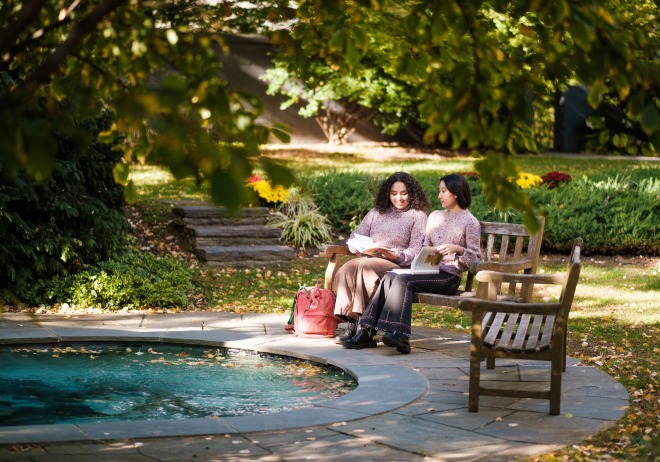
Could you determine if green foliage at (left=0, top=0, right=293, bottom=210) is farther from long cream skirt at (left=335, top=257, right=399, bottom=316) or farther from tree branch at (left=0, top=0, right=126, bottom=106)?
long cream skirt at (left=335, top=257, right=399, bottom=316)

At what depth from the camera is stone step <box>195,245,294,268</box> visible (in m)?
11.8

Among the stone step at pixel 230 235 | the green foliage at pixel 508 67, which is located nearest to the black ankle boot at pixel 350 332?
the green foliage at pixel 508 67

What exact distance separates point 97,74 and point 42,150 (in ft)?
7.52

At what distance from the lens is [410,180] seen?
26.2 ft

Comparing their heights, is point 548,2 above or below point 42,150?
above

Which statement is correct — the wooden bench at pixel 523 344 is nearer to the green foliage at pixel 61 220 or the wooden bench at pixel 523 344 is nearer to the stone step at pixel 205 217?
the green foliage at pixel 61 220

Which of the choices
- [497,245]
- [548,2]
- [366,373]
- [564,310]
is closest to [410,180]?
[366,373]

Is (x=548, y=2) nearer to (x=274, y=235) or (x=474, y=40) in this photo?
(x=474, y=40)

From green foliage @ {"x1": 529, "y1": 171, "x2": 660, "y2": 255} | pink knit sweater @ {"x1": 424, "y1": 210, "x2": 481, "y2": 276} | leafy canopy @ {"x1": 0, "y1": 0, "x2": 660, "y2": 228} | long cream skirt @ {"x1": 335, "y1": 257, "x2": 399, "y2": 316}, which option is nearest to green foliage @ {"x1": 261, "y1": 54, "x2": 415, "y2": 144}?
green foliage @ {"x1": 529, "y1": 171, "x2": 660, "y2": 255}

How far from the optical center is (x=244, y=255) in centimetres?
1197

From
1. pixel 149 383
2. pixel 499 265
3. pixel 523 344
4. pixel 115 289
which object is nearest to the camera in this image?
pixel 523 344

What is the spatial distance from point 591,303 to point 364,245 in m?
3.36

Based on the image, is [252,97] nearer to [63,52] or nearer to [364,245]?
[63,52]

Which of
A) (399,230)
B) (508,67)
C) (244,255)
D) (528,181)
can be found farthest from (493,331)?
(528,181)
